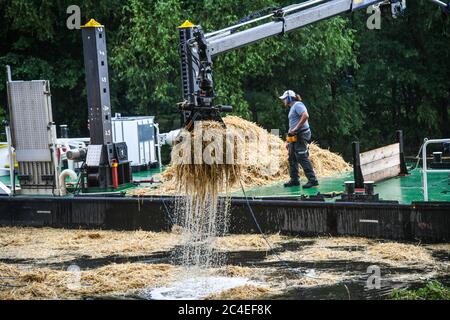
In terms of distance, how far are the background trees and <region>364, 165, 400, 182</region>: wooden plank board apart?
7900 millimetres

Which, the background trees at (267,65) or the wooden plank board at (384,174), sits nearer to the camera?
the wooden plank board at (384,174)

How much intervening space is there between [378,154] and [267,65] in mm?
9622

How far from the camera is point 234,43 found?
15086 mm

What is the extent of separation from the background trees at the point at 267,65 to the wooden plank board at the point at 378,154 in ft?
26.1

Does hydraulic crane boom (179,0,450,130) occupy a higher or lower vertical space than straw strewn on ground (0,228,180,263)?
higher

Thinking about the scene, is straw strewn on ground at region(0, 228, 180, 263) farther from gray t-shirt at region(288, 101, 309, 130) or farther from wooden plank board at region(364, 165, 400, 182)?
wooden plank board at region(364, 165, 400, 182)

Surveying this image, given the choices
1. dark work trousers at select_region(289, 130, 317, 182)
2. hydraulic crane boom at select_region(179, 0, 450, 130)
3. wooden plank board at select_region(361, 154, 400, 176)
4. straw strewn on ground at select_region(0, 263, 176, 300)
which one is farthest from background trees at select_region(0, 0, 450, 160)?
straw strewn on ground at select_region(0, 263, 176, 300)

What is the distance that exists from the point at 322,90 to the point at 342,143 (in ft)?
6.22

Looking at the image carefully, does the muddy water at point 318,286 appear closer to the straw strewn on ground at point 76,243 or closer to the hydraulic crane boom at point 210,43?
the straw strewn on ground at point 76,243

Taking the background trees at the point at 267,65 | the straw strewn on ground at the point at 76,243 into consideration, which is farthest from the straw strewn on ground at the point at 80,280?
the background trees at the point at 267,65

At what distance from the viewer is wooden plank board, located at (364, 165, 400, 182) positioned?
58.2 ft

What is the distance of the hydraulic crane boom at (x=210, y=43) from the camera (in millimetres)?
12578

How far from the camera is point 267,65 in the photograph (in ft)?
89.5
